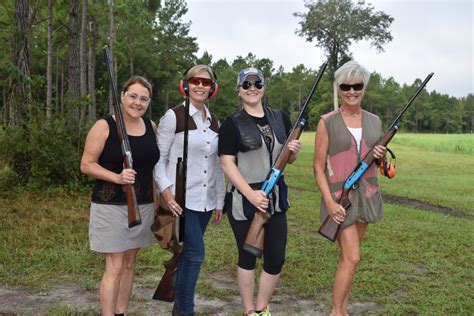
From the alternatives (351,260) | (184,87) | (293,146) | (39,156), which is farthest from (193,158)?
(39,156)

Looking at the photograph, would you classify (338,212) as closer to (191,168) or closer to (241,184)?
(241,184)

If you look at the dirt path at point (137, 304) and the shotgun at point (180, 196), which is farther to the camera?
the dirt path at point (137, 304)

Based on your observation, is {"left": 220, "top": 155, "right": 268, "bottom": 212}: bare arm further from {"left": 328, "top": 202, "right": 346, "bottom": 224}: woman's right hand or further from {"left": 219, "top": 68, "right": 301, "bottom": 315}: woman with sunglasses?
{"left": 328, "top": 202, "right": 346, "bottom": 224}: woman's right hand

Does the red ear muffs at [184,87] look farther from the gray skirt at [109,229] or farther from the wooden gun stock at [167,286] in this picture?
the wooden gun stock at [167,286]

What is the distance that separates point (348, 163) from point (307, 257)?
280 cm

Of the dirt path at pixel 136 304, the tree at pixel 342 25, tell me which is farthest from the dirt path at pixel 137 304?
the tree at pixel 342 25

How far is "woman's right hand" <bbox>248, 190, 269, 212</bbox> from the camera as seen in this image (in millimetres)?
3449

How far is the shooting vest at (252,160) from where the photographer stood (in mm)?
3557

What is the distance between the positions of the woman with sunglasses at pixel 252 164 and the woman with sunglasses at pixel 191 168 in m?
0.19

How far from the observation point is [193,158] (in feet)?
12.1

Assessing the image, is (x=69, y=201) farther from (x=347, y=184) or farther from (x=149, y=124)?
(x=347, y=184)

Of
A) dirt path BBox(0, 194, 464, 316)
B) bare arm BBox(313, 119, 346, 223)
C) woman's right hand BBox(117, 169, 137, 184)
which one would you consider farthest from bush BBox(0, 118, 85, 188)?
bare arm BBox(313, 119, 346, 223)

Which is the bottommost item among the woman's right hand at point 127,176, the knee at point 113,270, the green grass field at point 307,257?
the green grass field at point 307,257

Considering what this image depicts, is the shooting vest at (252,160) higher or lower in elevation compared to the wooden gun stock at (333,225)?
higher
